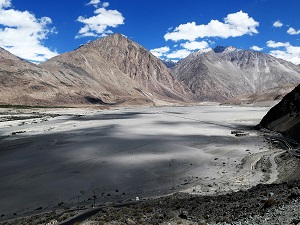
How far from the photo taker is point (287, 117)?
5669 cm

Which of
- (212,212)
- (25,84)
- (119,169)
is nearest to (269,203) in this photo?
(212,212)

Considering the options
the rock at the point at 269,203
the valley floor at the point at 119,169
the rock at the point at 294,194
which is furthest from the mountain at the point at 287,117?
the rock at the point at 269,203

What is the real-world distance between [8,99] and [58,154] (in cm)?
12843

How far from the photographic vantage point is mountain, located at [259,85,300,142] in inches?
1967

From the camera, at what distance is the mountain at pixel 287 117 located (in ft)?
164

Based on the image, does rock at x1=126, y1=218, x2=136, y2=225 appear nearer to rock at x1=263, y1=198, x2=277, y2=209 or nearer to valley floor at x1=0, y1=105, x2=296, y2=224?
rock at x1=263, y1=198, x2=277, y2=209

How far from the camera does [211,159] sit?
3509cm

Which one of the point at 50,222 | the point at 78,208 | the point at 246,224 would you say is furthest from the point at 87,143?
the point at 246,224

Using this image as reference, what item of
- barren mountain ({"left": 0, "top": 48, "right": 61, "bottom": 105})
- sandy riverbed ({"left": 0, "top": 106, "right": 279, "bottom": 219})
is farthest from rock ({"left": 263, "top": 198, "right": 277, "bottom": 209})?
barren mountain ({"left": 0, "top": 48, "right": 61, "bottom": 105})

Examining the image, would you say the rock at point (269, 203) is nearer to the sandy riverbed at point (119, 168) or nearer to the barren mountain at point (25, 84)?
the sandy riverbed at point (119, 168)

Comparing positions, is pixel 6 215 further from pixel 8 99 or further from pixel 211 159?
pixel 8 99

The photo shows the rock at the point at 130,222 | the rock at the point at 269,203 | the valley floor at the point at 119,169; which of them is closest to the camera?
the rock at the point at 269,203

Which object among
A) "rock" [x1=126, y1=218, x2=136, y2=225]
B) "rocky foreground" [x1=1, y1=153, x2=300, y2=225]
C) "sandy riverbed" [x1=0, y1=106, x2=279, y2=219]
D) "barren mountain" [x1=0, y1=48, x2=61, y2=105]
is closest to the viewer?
"rocky foreground" [x1=1, y1=153, x2=300, y2=225]

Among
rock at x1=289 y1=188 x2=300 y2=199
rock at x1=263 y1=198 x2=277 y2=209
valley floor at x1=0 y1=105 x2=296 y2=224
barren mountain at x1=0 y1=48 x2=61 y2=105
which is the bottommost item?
valley floor at x1=0 y1=105 x2=296 y2=224
